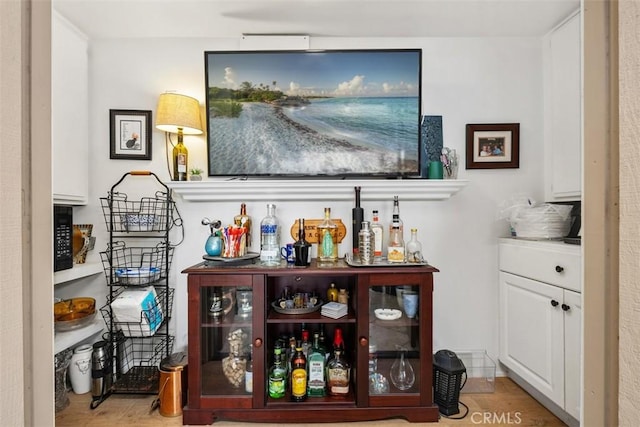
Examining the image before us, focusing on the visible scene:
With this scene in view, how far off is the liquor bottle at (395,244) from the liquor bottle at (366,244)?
11 cm

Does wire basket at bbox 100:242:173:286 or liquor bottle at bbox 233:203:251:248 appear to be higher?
liquor bottle at bbox 233:203:251:248

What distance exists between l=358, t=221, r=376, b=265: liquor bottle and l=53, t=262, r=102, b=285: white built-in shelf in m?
1.72

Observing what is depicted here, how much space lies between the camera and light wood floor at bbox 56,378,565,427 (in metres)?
1.67

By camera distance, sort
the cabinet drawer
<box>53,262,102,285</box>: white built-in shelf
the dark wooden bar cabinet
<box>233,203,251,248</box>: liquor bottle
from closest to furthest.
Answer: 1. the cabinet drawer
2. the dark wooden bar cabinet
3. <box>53,262,102,285</box>: white built-in shelf
4. <box>233,203,251,248</box>: liquor bottle

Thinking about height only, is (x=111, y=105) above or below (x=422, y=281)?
above

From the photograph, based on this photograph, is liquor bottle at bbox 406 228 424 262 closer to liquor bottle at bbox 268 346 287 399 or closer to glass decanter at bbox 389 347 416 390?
glass decanter at bbox 389 347 416 390

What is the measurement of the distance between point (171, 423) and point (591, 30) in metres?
2.21

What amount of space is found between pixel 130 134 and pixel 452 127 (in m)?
2.21

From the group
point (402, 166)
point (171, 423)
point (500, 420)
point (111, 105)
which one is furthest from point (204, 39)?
point (500, 420)

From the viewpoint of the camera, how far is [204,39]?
212 cm

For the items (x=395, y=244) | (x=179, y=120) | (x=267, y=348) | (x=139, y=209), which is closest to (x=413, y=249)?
(x=395, y=244)

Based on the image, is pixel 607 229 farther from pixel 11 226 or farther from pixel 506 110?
pixel 506 110

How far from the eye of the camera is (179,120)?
194cm

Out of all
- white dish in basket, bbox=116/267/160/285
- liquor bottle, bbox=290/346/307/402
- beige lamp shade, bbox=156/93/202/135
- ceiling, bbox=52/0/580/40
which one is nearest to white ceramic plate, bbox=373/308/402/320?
liquor bottle, bbox=290/346/307/402
